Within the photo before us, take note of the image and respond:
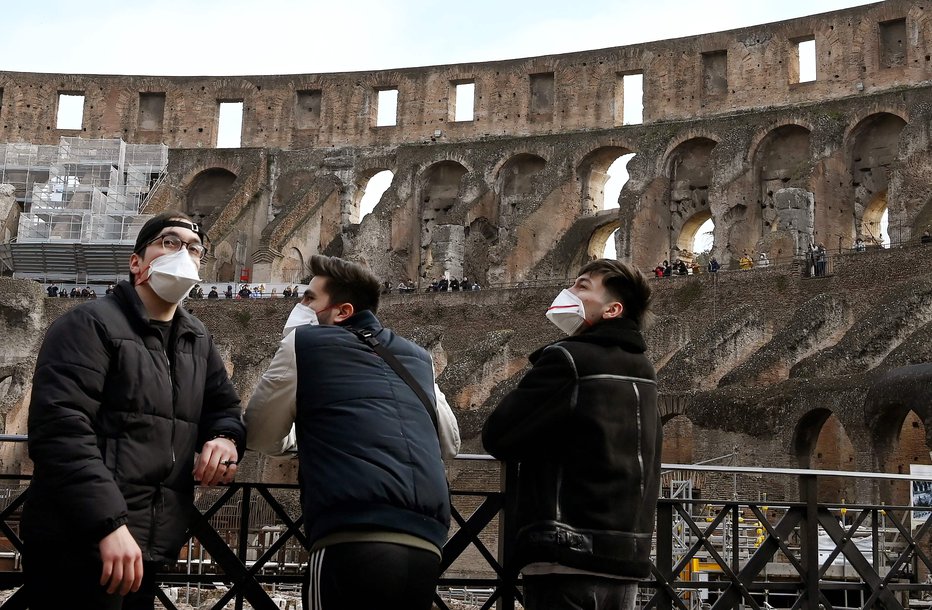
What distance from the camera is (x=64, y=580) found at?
3.63 meters

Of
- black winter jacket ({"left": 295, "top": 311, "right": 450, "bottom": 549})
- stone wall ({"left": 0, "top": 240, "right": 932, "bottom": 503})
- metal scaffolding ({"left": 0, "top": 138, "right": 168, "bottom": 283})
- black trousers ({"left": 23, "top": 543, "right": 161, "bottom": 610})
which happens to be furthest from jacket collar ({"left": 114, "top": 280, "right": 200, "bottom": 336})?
metal scaffolding ({"left": 0, "top": 138, "right": 168, "bottom": 283})

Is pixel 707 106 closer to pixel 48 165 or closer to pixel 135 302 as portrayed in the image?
pixel 48 165

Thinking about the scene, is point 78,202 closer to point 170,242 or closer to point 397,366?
point 170,242

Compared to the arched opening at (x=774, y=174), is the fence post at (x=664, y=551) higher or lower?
lower

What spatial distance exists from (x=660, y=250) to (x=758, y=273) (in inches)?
280

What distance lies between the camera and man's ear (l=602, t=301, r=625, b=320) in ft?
14.2

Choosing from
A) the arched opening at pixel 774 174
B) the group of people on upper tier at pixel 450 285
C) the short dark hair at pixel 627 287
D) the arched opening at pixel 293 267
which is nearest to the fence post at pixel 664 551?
the short dark hair at pixel 627 287

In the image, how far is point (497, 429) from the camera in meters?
4.10

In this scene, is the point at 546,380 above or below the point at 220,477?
above

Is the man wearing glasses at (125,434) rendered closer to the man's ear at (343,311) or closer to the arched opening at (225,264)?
the man's ear at (343,311)

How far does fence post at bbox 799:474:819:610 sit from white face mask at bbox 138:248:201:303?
309 centimetres

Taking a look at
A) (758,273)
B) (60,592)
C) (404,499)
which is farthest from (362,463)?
(758,273)

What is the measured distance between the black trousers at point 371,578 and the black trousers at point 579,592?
0.55 m

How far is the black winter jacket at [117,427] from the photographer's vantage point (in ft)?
11.6
